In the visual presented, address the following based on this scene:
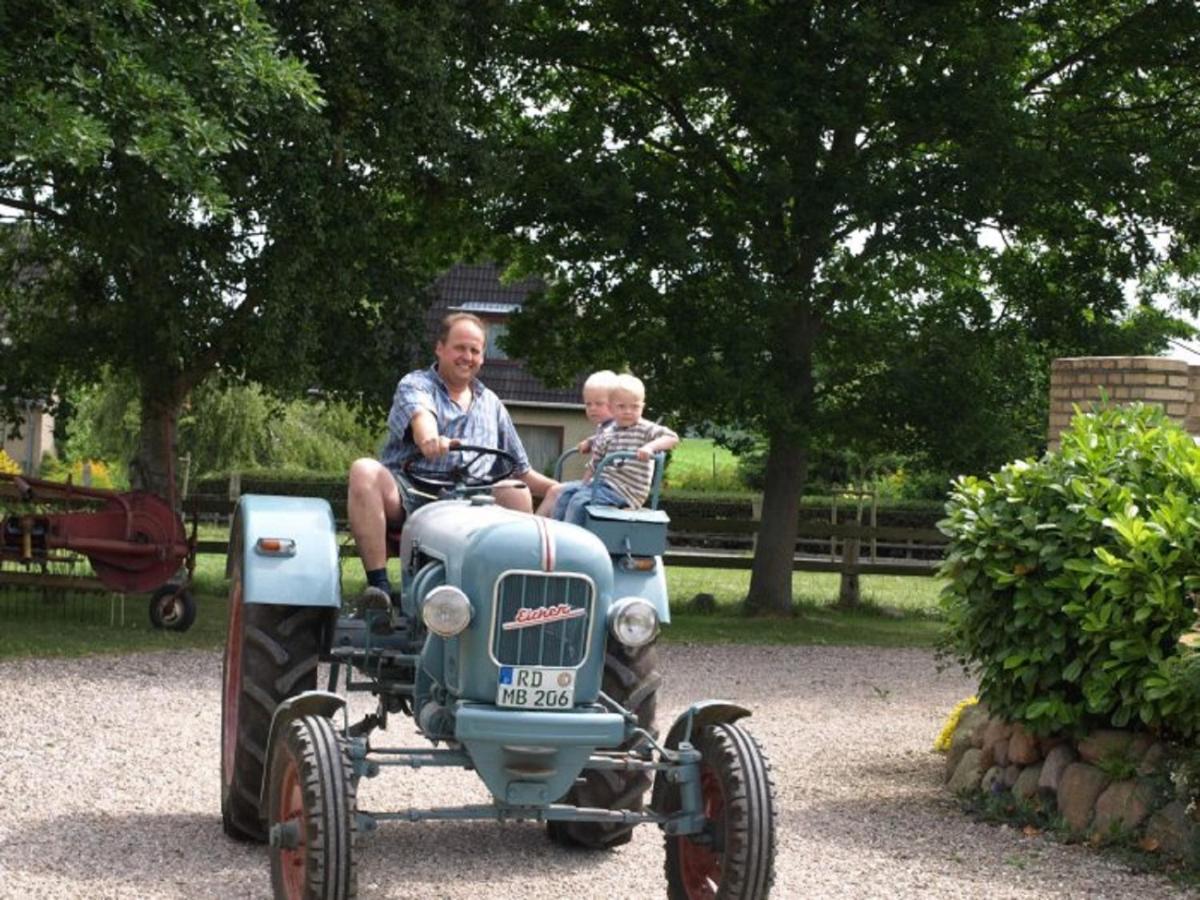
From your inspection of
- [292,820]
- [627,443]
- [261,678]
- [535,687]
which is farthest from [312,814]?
[627,443]

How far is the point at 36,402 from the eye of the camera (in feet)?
68.8

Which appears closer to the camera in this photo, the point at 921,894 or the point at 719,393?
the point at 921,894

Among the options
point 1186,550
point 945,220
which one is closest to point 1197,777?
point 1186,550

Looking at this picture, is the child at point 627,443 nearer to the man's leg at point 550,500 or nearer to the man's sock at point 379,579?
the man's leg at point 550,500

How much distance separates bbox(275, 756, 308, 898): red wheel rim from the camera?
5.77m

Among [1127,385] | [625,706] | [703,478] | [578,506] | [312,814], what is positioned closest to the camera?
[312,814]

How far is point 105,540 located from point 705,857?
11267 millimetres

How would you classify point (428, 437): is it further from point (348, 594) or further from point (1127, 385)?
point (348, 594)

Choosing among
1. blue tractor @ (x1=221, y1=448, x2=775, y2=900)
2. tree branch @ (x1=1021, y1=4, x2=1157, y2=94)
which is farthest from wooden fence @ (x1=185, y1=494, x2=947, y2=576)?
blue tractor @ (x1=221, y1=448, x2=775, y2=900)

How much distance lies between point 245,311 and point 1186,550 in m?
11.0

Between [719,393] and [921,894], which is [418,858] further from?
[719,393]

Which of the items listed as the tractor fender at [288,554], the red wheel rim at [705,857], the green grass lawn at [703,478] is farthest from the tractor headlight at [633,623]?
the green grass lawn at [703,478]

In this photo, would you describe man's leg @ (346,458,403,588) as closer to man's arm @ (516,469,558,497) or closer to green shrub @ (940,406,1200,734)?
man's arm @ (516,469,558,497)

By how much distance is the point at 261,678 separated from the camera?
280 inches
